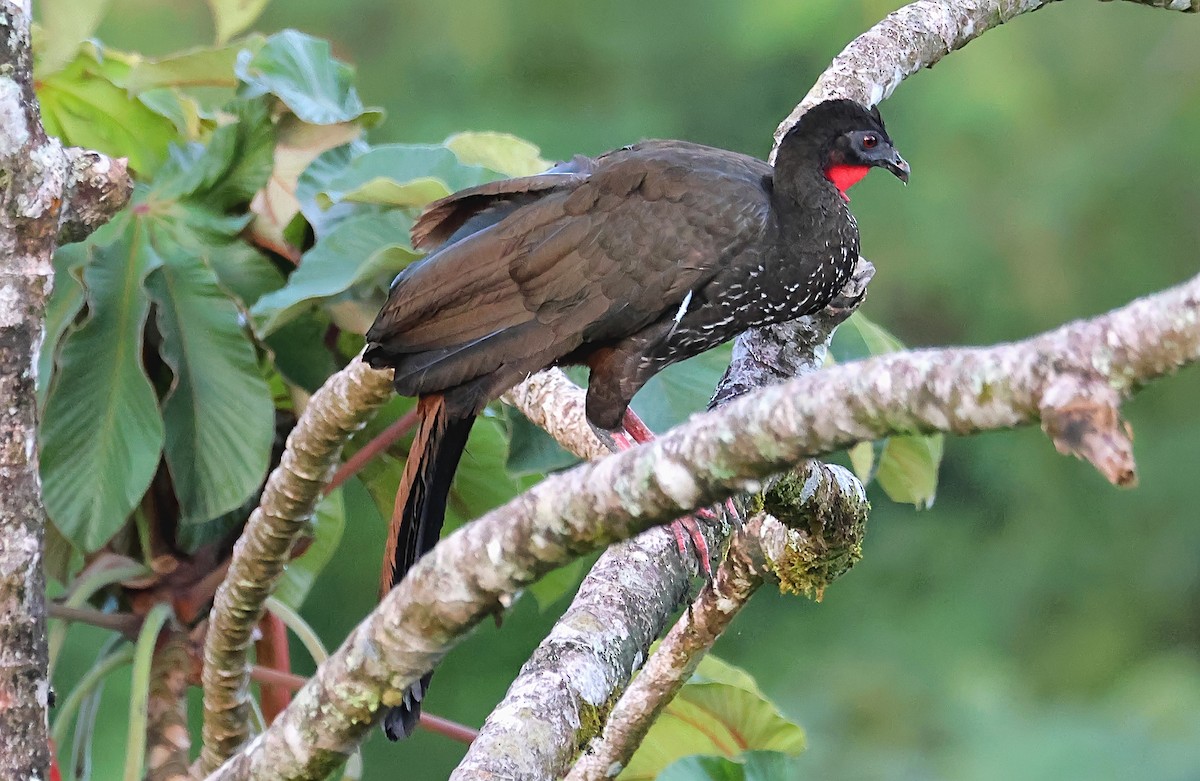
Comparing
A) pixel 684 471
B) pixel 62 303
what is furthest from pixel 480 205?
pixel 684 471

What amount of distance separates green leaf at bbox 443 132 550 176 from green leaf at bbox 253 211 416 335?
31 centimetres

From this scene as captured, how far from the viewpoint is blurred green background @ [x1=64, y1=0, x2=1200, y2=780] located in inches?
138

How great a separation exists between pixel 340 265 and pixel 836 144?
27.0 inches

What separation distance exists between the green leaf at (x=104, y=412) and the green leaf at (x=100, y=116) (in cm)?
28

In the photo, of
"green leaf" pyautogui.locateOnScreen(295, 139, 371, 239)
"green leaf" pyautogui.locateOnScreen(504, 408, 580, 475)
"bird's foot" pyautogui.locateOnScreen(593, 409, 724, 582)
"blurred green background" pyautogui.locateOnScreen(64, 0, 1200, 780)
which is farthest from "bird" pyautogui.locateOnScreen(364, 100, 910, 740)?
"blurred green background" pyautogui.locateOnScreen(64, 0, 1200, 780)

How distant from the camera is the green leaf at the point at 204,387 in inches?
71.6

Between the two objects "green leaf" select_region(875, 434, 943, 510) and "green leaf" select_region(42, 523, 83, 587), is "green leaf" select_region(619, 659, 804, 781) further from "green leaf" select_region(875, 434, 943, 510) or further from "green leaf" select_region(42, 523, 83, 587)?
"green leaf" select_region(42, 523, 83, 587)

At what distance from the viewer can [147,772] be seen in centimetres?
186

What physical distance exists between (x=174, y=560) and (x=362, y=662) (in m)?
1.20

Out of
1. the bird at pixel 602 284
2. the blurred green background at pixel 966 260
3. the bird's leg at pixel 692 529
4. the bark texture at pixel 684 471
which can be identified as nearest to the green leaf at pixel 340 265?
the bird at pixel 602 284

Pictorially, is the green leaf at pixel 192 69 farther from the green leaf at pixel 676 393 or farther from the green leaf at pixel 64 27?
the green leaf at pixel 676 393

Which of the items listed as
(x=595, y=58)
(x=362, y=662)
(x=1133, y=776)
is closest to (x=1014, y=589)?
(x=1133, y=776)

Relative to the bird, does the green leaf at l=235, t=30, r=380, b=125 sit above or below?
above

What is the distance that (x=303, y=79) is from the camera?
2.06 metres
